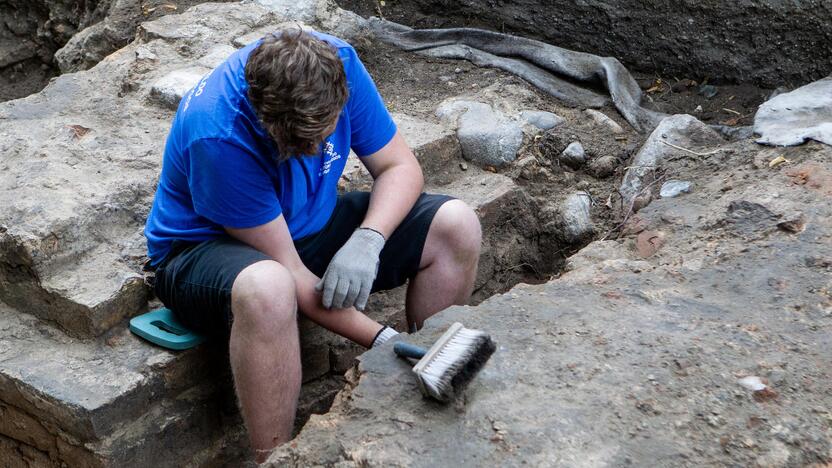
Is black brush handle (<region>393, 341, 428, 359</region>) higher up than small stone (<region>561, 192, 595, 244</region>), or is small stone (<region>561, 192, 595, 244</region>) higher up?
black brush handle (<region>393, 341, 428, 359</region>)

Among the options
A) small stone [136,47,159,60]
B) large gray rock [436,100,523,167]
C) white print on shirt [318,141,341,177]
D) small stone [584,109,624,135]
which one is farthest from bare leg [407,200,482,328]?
small stone [136,47,159,60]

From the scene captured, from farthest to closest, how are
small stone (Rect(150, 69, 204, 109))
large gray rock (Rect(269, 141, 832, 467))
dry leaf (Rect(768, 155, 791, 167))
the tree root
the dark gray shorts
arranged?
the tree root → small stone (Rect(150, 69, 204, 109)) → dry leaf (Rect(768, 155, 791, 167)) → the dark gray shorts → large gray rock (Rect(269, 141, 832, 467))

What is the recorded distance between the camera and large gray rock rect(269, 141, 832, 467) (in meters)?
1.92

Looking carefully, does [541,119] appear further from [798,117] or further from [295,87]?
[295,87]

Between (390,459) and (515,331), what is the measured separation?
20.3 inches

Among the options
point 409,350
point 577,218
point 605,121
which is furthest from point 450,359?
point 605,121

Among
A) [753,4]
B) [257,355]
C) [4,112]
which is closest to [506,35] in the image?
[753,4]

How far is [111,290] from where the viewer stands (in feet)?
8.87

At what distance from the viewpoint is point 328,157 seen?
263cm

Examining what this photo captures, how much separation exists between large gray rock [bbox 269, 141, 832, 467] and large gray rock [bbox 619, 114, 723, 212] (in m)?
0.76

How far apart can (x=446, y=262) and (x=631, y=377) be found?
84 cm

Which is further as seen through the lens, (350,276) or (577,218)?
(577,218)

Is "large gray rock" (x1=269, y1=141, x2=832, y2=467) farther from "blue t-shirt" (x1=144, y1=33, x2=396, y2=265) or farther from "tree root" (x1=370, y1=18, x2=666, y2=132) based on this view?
"tree root" (x1=370, y1=18, x2=666, y2=132)

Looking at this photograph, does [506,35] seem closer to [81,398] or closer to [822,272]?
[822,272]
